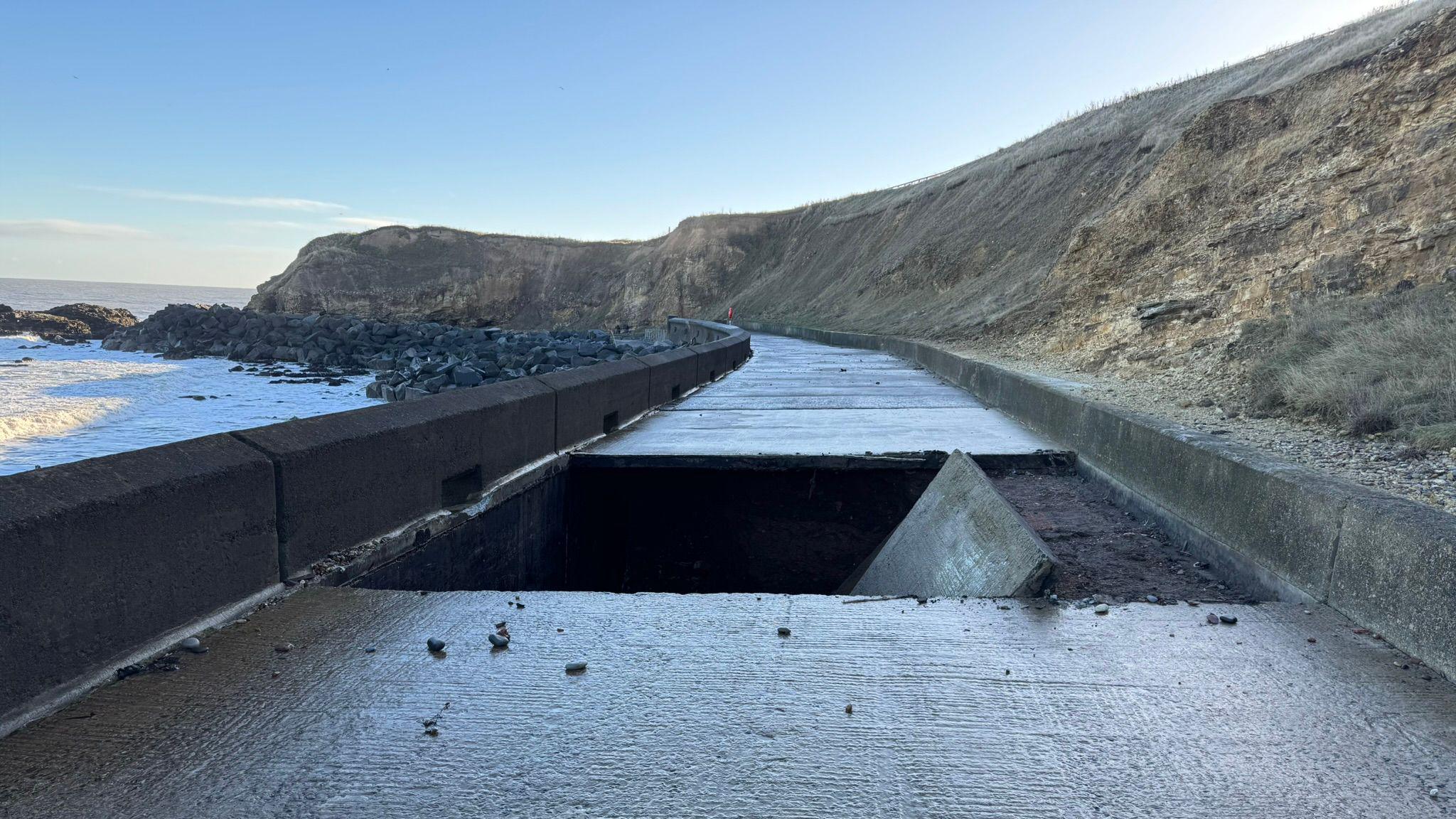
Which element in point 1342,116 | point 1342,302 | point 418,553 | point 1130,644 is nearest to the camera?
point 1130,644

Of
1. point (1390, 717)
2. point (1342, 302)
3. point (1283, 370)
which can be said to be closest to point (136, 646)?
point (1390, 717)

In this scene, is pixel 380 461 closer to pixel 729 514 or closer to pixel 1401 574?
pixel 729 514

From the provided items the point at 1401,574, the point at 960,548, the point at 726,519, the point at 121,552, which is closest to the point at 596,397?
the point at 726,519

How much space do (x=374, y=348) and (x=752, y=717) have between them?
3142cm

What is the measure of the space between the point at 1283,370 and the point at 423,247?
248ft

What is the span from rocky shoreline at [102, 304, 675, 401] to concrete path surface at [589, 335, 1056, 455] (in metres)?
5.39

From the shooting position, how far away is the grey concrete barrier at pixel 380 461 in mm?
3406

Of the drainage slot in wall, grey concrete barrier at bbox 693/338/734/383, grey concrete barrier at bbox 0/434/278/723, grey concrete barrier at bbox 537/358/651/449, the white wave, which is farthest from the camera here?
the white wave

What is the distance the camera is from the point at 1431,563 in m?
2.73

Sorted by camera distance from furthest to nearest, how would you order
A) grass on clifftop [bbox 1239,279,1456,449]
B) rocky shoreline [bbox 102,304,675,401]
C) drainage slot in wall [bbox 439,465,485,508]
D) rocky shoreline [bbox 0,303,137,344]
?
1. rocky shoreline [bbox 0,303,137,344]
2. rocky shoreline [bbox 102,304,675,401]
3. grass on clifftop [bbox 1239,279,1456,449]
4. drainage slot in wall [bbox 439,465,485,508]

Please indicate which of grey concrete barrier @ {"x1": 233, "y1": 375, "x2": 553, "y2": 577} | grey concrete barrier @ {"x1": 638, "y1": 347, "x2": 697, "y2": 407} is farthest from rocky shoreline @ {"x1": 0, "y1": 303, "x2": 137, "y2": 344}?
grey concrete barrier @ {"x1": 233, "y1": 375, "x2": 553, "y2": 577}

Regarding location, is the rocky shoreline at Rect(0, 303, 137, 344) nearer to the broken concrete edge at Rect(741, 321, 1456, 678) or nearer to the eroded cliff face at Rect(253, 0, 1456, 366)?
the eroded cliff face at Rect(253, 0, 1456, 366)

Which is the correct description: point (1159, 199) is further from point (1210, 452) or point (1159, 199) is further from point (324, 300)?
point (324, 300)

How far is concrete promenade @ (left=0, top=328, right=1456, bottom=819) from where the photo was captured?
6.59ft
